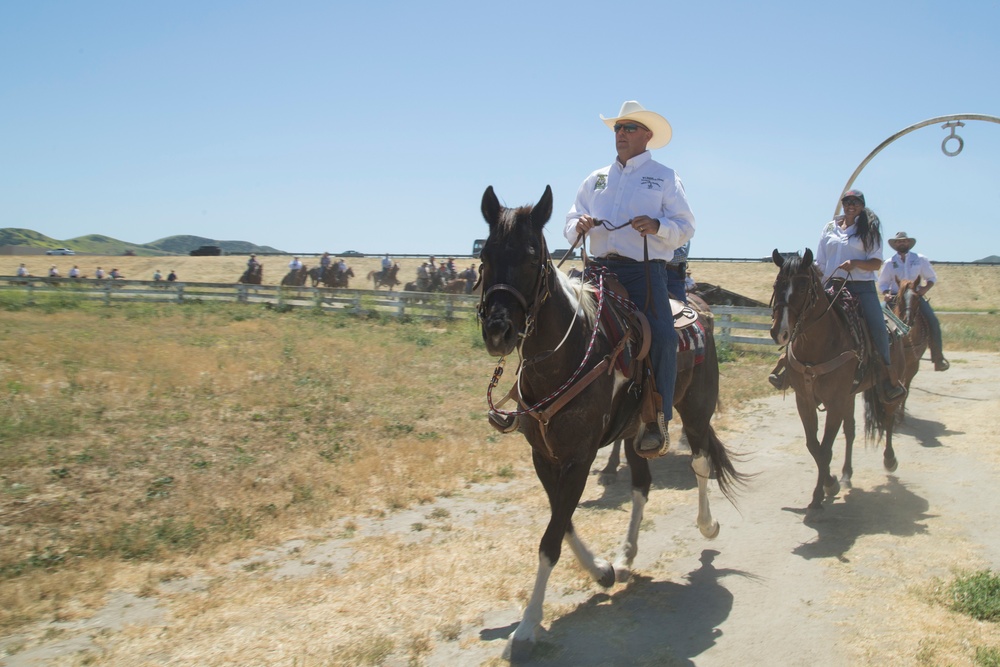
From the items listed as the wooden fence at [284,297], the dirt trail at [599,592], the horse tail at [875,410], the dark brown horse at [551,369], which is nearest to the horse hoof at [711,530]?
the dirt trail at [599,592]

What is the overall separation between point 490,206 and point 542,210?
32 centimetres

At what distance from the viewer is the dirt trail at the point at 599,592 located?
15.4 feet

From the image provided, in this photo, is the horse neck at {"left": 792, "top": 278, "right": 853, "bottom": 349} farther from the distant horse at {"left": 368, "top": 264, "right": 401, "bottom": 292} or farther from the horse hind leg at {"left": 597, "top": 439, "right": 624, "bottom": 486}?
the distant horse at {"left": 368, "top": 264, "right": 401, "bottom": 292}

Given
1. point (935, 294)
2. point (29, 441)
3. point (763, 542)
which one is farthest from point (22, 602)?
point (935, 294)

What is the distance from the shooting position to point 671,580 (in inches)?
233

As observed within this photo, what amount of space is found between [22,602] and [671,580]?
4.71 meters

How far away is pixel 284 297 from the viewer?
1153 inches

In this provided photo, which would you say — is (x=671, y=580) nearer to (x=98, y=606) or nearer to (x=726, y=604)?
(x=726, y=604)

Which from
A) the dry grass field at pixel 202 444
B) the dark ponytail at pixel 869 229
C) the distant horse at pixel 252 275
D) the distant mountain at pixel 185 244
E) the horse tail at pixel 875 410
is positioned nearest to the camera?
the dry grass field at pixel 202 444

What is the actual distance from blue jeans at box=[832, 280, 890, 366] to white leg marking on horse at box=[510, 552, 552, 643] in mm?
5567

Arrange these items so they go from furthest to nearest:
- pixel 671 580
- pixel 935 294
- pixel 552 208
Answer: pixel 935 294
pixel 671 580
pixel 552 208

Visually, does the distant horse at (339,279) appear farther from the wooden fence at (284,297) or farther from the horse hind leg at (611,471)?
the horse hind leg at (611,471)

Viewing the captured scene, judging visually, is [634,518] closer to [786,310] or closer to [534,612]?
[534,612]

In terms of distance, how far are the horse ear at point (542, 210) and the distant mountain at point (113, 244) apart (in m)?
99.9
